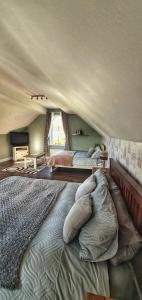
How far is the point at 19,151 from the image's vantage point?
7.72 meters

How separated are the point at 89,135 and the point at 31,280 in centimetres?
662

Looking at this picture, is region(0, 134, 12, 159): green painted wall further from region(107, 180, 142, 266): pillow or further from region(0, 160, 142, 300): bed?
region(107, 180, 142, 266): pillow

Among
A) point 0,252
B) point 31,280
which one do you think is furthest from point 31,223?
point 31,280

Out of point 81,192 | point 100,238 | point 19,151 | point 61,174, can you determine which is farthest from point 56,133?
point 100,238

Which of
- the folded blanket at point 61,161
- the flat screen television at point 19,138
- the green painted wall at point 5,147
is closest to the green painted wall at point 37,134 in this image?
the flat screen television at point 19,138

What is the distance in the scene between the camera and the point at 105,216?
1350 mm

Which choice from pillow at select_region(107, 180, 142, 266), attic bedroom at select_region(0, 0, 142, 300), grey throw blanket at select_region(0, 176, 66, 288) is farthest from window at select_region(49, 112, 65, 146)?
pillow at select_region(107, 180, 142, 266)

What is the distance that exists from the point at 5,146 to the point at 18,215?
20.0ft

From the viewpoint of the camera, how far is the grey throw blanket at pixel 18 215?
1.17m

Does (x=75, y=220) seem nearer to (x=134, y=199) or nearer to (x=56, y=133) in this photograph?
(x=134, y=199)

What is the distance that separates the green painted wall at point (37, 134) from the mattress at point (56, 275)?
6846mm

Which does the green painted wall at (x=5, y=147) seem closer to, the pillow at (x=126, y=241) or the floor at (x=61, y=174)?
the floor at (x=61, y=174)

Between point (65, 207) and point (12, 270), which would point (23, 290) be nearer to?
point (12, 270)

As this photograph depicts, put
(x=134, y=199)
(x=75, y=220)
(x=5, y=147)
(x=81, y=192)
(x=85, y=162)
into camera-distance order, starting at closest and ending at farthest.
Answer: (x=75, y=220) < (x=134, y=199) < (x=81, y=192) < (x=85, y=162) < (x=5, y=147)
